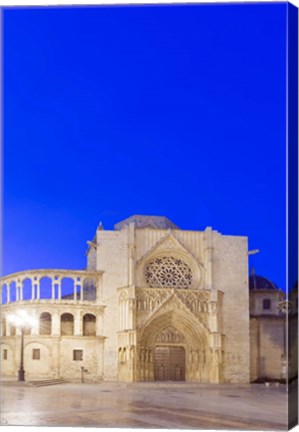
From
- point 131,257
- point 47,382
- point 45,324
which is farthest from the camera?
point 131,257

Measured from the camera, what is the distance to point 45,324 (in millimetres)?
13094

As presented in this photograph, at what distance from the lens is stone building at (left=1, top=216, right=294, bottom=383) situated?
41.5 feet

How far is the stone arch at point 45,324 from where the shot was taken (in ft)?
42.9

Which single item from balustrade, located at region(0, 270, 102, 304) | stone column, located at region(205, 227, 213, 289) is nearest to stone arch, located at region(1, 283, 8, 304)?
balustrade, located at region(0, 270, 102, 304)

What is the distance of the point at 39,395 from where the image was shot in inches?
472

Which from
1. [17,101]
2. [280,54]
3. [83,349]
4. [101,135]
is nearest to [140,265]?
[83,349]

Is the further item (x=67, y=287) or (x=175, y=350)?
(x=175, y=350)

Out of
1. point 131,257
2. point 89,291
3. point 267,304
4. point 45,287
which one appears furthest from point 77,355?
point 267,304

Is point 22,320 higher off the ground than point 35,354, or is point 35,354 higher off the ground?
point 22,320

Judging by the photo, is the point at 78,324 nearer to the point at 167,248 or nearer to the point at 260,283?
→ the point at 167,248

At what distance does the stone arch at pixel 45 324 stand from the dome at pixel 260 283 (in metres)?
3.47

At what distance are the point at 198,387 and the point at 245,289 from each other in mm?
1871

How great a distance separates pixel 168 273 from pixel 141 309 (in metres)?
0.81

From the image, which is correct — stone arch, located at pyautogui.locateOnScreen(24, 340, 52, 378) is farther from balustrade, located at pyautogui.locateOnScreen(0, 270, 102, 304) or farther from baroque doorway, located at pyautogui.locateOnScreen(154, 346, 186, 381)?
baroque doorway, located at pyautogui.locateOnScreen(154, 346, 186, 381)
